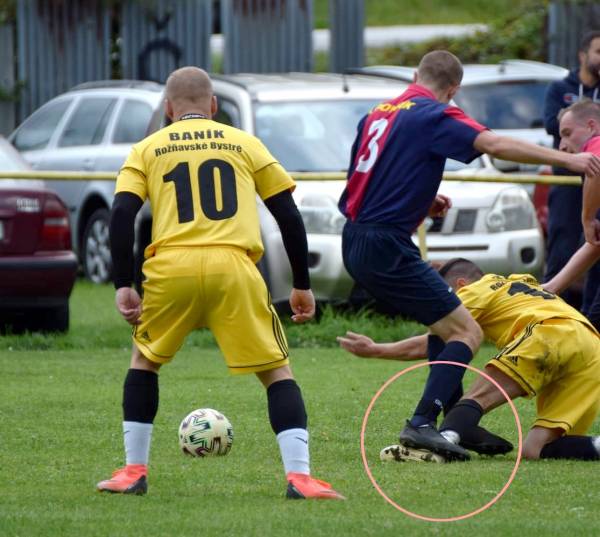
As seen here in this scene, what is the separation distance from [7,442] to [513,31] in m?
22.2

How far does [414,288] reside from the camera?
24.1 feet

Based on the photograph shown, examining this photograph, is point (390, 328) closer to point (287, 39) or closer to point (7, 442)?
point (7, 442)

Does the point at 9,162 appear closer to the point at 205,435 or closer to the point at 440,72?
the point at 205,435

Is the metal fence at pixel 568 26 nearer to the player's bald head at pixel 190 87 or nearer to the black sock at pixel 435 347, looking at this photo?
the black sock at pixel 435 347

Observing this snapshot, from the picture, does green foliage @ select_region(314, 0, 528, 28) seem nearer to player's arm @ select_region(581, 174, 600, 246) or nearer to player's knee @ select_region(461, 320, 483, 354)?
player's arm @ select_region(581, 174, 600, 246)

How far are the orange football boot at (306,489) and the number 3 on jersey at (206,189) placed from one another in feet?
3.42

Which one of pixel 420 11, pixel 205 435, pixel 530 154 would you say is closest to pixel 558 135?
pixel 530 154

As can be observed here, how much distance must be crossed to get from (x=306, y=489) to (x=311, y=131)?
24.1 ft

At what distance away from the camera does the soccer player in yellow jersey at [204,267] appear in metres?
6.24

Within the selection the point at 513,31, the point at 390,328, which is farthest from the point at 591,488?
the point at 513,31

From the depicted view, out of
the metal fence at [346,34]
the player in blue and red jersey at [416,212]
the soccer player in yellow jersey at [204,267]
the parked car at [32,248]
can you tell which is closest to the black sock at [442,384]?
the player in blue and red jersey at [416,212]

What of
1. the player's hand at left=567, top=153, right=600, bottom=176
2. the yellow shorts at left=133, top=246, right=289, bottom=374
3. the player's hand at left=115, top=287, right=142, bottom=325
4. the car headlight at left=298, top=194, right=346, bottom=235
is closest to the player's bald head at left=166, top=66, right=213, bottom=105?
the yellow shorts at left=133, top=246, right=289, bottom=374

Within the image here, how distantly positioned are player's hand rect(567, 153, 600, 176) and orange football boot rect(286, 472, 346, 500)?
1.86 meters

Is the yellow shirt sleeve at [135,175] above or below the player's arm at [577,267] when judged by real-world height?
above
